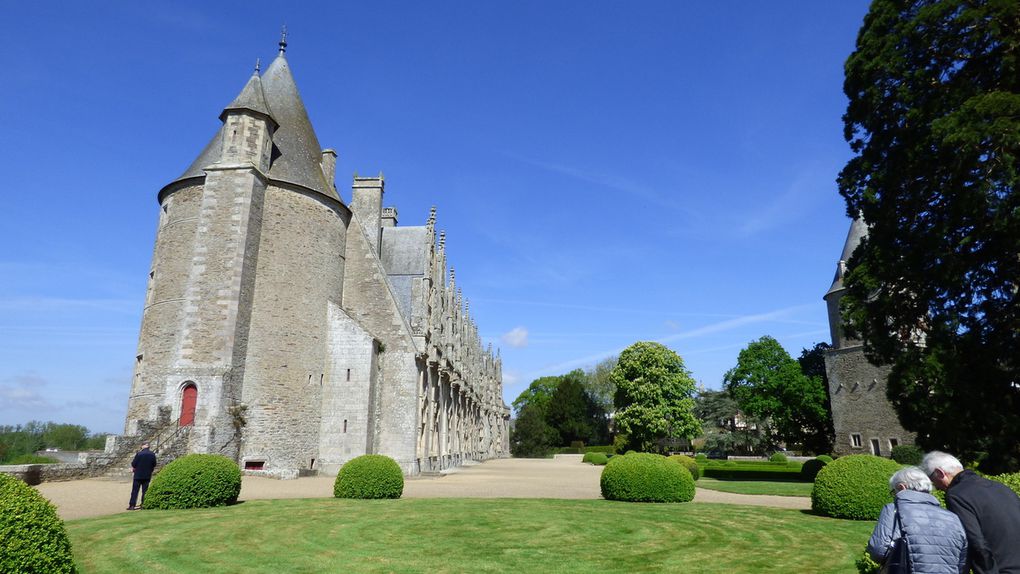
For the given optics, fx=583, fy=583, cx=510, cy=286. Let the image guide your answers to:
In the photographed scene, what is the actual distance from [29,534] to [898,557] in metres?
6.61

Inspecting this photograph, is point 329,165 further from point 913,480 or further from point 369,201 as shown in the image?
point 913,480

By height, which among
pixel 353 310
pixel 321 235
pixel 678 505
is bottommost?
pixel 678 505

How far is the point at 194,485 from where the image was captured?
12695mm

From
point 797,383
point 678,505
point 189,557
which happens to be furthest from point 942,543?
point 797,383

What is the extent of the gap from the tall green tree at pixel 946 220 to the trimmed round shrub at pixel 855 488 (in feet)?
9.55

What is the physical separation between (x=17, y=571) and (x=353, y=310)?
22511mm

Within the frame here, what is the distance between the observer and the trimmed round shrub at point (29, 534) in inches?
182

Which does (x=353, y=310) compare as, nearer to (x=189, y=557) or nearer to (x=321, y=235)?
(x=321, y=235)

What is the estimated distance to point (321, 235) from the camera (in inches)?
1000

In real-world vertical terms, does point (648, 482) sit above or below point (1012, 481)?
below

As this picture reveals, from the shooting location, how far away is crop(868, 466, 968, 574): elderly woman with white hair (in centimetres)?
377

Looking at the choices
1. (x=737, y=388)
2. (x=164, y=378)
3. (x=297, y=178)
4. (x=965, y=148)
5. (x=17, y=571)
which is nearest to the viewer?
(x=17, y=571)

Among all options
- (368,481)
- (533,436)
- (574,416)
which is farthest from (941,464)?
(574,416)

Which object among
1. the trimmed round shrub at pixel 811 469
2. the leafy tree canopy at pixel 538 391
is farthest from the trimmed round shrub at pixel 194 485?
the leafy tree canopy at pixel 538 391
